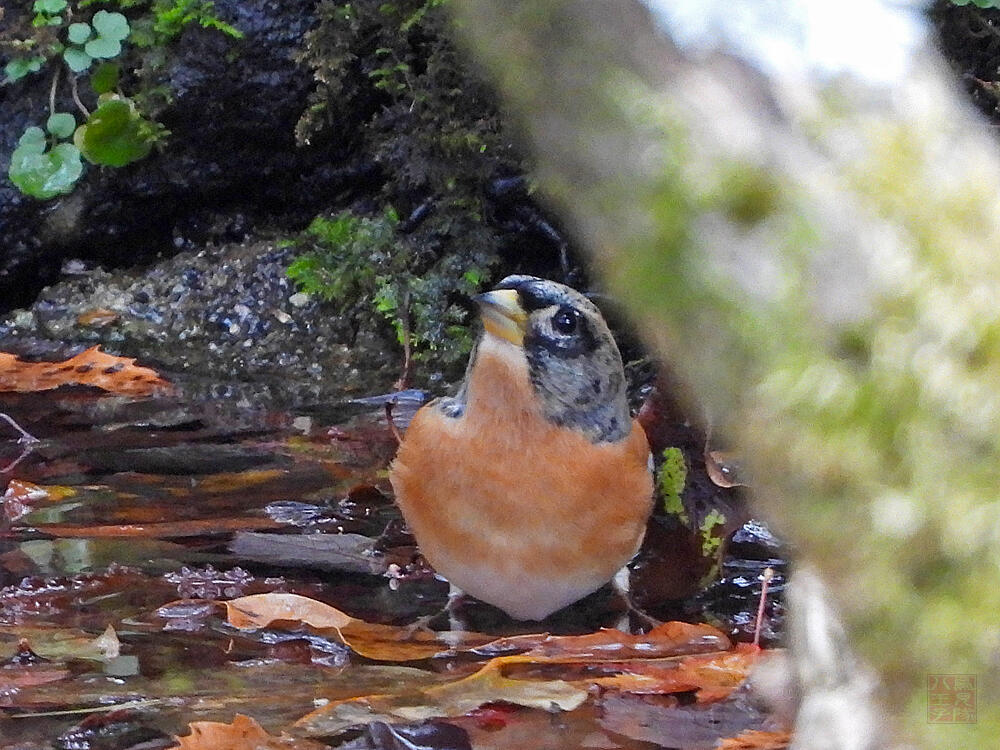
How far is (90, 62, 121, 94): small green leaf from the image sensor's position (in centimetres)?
586

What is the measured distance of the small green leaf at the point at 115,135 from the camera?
5770mm

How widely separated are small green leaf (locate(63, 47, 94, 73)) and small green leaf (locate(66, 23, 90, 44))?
4 centimetres

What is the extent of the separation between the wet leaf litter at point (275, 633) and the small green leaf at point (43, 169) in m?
2.24

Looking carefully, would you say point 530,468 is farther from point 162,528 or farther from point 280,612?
point 162,528

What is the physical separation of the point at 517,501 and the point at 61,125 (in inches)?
165


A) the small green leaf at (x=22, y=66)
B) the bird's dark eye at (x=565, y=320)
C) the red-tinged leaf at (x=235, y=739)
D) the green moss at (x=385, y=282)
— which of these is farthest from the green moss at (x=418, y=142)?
the red-tinged leaf at (x=235, y=739)

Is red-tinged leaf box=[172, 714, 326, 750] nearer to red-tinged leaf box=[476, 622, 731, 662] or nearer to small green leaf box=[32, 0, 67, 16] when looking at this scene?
red-tinged leaf box=[476, 622, 731, 662]

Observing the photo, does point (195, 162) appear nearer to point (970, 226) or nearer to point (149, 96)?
point (149, 96)

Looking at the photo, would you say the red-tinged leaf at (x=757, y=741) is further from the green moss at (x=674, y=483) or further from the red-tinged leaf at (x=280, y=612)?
the green moss at (x=674, y=483)

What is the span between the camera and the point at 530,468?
8.43 feet

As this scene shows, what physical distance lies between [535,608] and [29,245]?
4.29 m

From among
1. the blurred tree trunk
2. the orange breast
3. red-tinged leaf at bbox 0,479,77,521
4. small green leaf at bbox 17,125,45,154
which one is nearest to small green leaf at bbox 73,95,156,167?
small green leaf at bbox 17,125,45,154

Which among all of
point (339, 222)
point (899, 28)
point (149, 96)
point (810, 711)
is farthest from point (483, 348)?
point (149, 96)

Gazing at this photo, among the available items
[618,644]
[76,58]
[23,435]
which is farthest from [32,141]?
[618,644]
